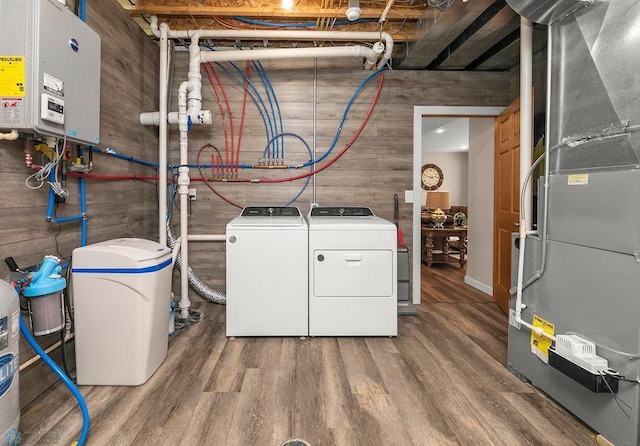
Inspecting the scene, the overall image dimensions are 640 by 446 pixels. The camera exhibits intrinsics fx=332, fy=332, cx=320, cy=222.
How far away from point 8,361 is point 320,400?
1.29m

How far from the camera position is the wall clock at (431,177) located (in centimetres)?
786

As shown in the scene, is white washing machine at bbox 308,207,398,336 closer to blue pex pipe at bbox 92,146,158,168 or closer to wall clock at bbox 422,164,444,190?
blue pex pipe at bbox 92,146,158,168

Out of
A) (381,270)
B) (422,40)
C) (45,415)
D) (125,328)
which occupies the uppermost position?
(422,40)

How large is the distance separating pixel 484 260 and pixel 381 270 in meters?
1.98

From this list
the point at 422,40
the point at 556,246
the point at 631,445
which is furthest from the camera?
the point at 422,40

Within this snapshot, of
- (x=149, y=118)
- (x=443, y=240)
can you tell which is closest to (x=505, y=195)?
(x=443, y=240)

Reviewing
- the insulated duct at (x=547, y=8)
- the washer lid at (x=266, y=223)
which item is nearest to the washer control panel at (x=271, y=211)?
the washer lid at (x=266, y=223)

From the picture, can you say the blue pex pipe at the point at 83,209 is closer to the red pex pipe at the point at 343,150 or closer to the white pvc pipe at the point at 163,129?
the white pvc pipe at the point at 163,129

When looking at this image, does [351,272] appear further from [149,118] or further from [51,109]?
[149,118]

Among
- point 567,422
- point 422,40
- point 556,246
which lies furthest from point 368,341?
point 422,40

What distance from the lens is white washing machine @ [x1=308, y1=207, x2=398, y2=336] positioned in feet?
7.80

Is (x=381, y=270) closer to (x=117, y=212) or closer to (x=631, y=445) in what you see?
(x=631, y=445)

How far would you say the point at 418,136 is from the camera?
129 inches

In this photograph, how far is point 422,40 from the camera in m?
2.62
